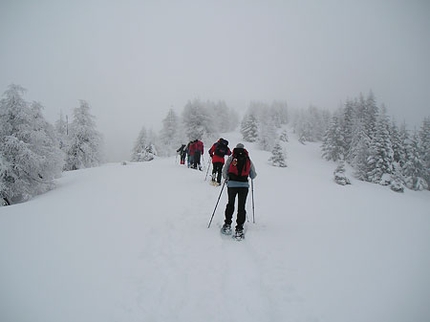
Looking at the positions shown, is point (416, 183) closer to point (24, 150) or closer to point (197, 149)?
point (197, 149)

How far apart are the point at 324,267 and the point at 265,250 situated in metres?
1.32

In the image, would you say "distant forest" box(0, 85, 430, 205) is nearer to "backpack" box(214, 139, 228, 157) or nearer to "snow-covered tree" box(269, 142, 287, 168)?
"snow-covered tree" box(269, 142, 287, 168)

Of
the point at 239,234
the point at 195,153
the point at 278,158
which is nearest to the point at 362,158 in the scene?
the point at 278,158

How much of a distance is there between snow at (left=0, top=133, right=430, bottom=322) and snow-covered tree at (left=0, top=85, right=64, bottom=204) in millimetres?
6684

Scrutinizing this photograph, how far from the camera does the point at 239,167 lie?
5.95m

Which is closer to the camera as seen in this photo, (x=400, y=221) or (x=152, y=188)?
(x=400, y=221)

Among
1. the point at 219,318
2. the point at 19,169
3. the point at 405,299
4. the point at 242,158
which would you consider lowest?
the point at 219,318

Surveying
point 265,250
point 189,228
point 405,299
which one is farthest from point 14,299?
point 405,299

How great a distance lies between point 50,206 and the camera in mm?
7668

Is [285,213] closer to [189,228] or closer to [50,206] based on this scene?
[189,228]

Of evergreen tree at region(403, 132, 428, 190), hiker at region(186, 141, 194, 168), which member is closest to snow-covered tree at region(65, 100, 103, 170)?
hiker at region(186, 141, 194, 168)

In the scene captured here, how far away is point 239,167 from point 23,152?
13536 mm

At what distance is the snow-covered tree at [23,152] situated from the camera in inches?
A: 480

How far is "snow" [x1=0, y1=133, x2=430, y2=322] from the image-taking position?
129 inches
